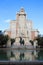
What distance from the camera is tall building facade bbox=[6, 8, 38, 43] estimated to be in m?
68.8

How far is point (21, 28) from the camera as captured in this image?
2739 inches

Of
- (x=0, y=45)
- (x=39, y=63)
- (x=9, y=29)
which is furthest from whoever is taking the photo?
(x=9, y=29)

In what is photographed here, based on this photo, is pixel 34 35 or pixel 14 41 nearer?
pixel 14 41

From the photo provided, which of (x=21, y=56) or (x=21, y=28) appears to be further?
(x=21, y=28)

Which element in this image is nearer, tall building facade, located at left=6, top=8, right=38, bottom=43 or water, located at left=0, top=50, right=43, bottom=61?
water, located at left=0, top=50, right=43, bottom=61

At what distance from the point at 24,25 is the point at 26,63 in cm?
5941

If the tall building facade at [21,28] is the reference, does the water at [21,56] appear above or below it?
below

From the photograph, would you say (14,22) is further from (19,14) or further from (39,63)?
(39,63)

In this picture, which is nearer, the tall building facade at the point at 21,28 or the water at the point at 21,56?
the water at the point at 21,56

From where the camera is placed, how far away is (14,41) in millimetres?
65312

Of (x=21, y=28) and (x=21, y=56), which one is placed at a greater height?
(x=21, y=28)

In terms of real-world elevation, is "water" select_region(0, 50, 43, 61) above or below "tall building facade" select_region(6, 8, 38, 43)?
below

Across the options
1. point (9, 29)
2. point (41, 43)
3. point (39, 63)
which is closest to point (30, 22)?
point (9, 29)

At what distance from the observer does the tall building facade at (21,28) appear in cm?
6875
